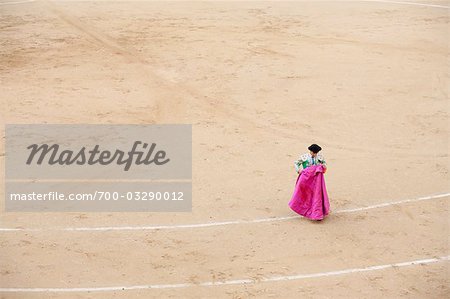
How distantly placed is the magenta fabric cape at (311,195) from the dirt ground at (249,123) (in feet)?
0.63

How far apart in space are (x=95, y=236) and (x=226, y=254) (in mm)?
1939

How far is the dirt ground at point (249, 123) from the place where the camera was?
10.7 m

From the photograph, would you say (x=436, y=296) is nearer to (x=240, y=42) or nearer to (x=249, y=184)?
(x=249, y=184)

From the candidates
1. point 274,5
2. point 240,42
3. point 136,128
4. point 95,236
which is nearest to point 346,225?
point 95,236

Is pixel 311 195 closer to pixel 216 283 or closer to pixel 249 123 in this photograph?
pixel 216 283

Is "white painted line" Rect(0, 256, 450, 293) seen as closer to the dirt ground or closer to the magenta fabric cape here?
the dirt ground

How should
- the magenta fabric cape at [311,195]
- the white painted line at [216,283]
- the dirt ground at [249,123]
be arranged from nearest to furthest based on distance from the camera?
1. the white painted line at [216,283]
2. the dirt ground at [249,123]
3. the magenta fabric cape at [311,195]

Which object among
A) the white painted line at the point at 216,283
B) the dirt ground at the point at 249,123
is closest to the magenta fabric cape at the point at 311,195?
the dirt ground at the point at 249,123

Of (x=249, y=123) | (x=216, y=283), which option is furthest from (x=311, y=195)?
(x=249, y=123)

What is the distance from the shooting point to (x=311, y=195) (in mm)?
12047

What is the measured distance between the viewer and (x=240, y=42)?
20578 mm

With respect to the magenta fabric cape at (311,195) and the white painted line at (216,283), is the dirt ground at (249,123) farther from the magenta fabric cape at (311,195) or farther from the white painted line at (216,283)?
the magenta fabric cape at (311,195)

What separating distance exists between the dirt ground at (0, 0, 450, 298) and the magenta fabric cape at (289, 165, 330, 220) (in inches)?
7.6

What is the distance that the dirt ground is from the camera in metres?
10.7
